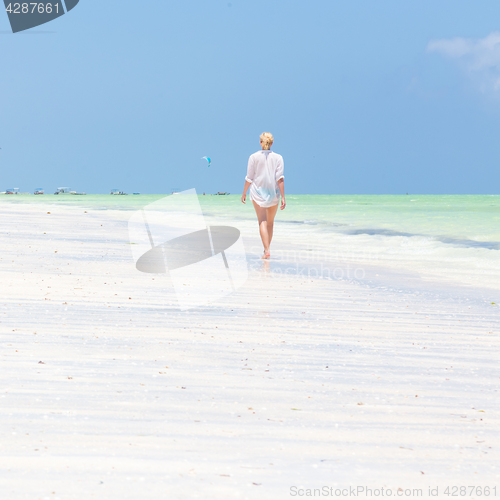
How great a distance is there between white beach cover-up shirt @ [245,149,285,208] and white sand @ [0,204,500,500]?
3.56 meters

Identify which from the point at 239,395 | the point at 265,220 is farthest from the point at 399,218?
the point at 239,395

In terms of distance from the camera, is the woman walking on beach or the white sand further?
the woman walking on beach

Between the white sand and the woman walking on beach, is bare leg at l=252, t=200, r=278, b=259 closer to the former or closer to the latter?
the woman walking on beach

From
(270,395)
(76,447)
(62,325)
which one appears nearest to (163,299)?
(62,325)

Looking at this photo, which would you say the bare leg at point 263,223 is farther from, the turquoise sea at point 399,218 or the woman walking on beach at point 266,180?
the turquoise sea at point 399,218

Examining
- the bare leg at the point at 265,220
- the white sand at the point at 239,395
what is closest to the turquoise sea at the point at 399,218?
the bare leg at the point at 265,220

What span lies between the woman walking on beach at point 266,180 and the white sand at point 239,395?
3.53m

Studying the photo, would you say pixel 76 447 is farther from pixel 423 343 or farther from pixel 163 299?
pixel 163 299

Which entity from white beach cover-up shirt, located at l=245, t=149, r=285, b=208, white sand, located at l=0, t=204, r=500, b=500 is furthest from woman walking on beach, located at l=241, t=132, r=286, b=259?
white sand, located at l=0, t=204, r=500, b=500

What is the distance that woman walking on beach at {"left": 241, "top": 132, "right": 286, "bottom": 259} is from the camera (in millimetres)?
9547

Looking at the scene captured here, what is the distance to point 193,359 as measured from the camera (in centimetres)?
386

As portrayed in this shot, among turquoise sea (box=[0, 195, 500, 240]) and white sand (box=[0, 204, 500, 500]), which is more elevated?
white sand (box=[0, 204, 500, 500])

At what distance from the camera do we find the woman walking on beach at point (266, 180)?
9.55 m

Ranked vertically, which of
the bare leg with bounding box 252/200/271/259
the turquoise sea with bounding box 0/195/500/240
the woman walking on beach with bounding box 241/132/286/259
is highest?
the woman walking on beach with bounding box 241/132/286/259
